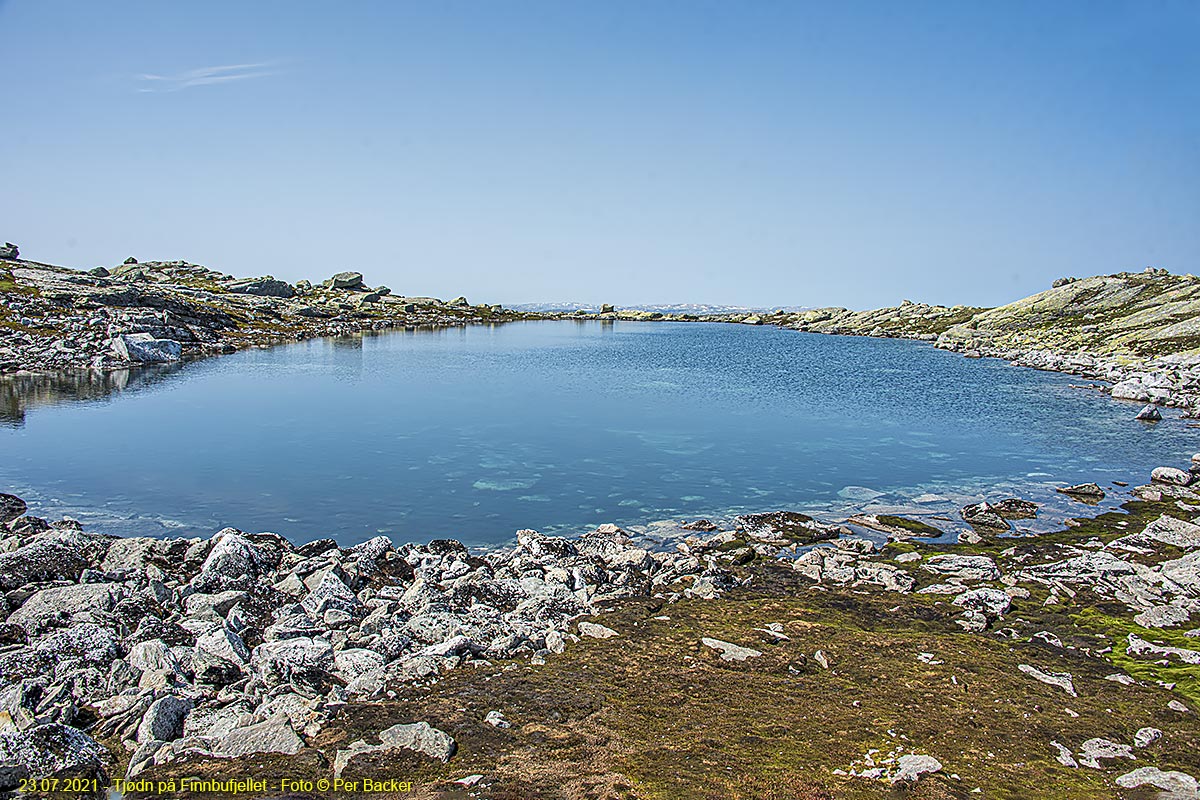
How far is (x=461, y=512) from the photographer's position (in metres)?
24.6

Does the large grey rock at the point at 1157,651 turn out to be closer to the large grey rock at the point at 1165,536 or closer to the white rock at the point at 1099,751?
the white rock at the point at 1099,751

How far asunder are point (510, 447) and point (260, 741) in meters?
25.3

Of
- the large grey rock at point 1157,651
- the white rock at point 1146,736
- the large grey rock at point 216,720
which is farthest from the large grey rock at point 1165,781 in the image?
the large grey rock at point 216,720

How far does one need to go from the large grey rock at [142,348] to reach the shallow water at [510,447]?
5697 mm

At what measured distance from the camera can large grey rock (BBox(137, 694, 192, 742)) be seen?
1030 centimetres

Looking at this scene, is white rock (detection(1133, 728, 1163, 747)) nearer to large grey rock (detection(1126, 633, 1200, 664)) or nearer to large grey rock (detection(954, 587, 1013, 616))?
large grey rock (detection(1126, 633, 1200, 664))

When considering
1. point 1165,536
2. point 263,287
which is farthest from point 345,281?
point 1165,536

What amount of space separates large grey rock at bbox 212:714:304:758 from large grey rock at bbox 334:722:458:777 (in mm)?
816

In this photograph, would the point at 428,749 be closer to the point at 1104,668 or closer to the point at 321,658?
the point at 321,658

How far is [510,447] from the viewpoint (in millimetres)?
35312

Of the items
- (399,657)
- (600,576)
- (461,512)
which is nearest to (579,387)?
(461,512)

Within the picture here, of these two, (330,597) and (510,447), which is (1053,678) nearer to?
(330,597)

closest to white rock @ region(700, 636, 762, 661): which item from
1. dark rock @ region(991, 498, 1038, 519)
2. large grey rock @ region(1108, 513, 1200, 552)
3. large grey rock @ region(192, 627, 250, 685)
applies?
large grey rock @ region(192, 627, 250, 685)

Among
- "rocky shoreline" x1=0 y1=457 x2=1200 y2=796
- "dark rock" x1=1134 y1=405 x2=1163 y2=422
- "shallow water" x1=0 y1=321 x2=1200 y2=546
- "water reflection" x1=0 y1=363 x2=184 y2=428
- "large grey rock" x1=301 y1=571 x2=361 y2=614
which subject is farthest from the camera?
"dark rock" x1=1134 y1=405 x2=1163 y2=422
